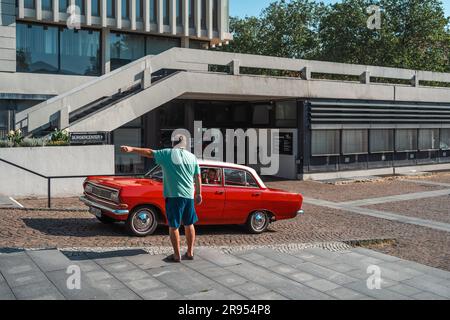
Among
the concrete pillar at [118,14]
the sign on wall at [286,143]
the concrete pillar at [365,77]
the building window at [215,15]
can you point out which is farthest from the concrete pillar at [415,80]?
the concrete pillar at [118,14]

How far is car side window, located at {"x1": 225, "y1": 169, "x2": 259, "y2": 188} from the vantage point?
1062cm

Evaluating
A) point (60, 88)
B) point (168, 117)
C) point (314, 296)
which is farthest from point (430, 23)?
point (314, 296)

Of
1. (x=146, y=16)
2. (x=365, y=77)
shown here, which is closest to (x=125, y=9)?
(x=146, y=16)

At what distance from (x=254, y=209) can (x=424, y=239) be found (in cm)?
353

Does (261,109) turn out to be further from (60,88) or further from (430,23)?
(430,23)

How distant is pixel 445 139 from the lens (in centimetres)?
2920

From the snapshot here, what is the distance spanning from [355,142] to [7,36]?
52.2ft

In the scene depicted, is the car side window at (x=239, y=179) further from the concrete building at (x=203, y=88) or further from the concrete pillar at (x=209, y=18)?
the concrete pillar at (x=209, y=18)

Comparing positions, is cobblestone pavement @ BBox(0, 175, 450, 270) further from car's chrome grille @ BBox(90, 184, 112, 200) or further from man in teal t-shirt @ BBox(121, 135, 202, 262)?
man in teal t-shirt @ BBox(121, 135, 202, 262)

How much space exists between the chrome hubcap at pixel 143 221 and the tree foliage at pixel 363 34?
33466mm

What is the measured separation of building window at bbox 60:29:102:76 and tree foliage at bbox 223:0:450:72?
75.7ft

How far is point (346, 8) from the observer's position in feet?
136

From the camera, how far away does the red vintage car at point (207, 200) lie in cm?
946

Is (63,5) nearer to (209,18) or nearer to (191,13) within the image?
(191,13)
